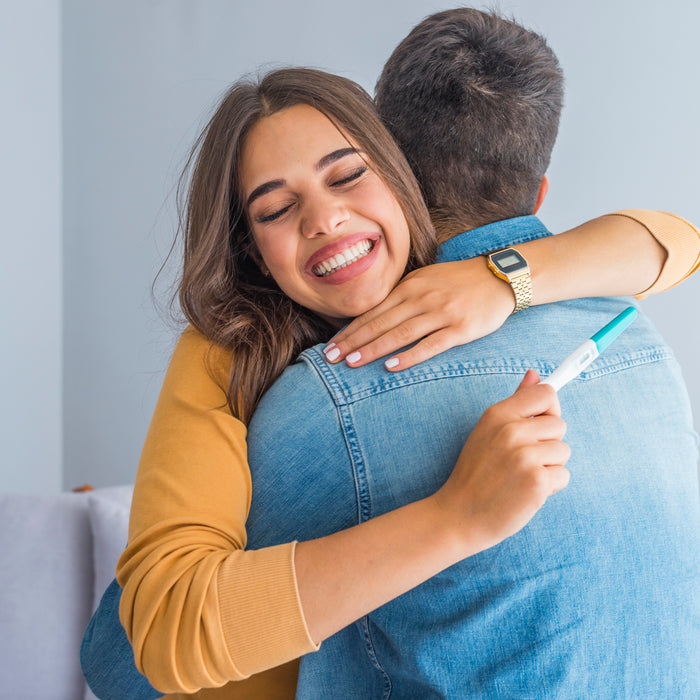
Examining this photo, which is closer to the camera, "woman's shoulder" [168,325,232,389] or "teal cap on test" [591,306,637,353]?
"teal cap on test" [591,306,637,353]

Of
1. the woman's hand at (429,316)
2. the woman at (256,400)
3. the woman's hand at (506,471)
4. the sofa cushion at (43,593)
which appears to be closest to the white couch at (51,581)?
the sofa cushion at (43,593)

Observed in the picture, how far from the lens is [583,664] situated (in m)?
0.73

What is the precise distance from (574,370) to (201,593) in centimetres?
44

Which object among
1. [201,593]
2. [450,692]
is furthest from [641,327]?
[201,593]

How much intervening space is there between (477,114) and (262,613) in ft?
2.33

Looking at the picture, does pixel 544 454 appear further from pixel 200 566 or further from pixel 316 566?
pixel 200 566

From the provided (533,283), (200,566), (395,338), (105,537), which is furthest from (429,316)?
(105,537)

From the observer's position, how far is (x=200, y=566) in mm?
698

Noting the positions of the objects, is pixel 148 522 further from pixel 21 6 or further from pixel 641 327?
pixel 21 6

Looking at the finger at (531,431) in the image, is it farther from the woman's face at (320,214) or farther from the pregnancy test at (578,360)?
the woman's face at (320,214)

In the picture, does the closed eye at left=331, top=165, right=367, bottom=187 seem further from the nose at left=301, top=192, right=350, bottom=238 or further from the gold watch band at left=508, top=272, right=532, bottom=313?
the gold watch band at left=508, top=272, right=532, bottom=313

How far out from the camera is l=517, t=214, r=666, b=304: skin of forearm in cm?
92

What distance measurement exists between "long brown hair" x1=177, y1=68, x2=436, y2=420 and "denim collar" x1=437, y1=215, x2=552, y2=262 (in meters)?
0.05

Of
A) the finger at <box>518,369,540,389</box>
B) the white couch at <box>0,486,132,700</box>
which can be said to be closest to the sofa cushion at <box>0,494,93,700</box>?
the white couch at <box>0,486,132,700</box>
